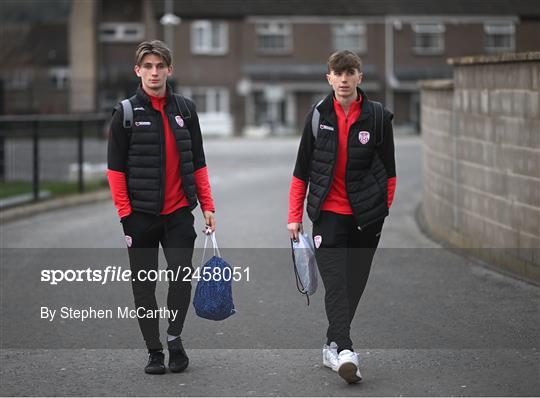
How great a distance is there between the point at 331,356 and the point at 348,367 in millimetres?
450

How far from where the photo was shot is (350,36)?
186ft

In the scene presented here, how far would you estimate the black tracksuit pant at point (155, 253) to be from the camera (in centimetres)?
653

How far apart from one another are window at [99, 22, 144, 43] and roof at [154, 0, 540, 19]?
1.92 metres

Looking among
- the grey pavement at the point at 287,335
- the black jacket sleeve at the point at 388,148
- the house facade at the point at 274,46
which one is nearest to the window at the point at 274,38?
the house facade at the point at 274,46

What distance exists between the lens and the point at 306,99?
5688 centimetres

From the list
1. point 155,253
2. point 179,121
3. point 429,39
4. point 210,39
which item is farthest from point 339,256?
point 429,39

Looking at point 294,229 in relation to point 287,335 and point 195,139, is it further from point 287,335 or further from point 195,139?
point 287,335

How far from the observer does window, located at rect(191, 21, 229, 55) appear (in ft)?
184

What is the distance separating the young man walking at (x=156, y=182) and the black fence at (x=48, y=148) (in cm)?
1037

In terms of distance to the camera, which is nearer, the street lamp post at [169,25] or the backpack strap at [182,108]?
the backpack strap at [182,108]

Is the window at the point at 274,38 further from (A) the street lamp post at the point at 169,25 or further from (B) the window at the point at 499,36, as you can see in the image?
(B) the window at the point at 499,36

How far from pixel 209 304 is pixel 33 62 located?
154 ft

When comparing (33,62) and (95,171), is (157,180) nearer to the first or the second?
(95,171)

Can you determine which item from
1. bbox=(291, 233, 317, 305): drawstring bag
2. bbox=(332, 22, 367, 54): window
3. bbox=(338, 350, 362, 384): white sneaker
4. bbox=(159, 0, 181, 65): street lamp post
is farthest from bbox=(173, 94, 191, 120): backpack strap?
bbox=(332, 22, 367, 54): window
